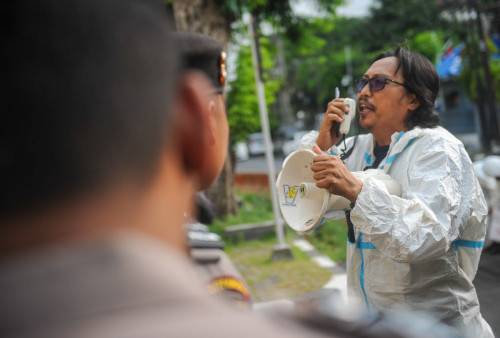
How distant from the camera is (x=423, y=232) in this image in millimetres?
1696

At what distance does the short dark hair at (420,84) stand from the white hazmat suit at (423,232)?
99 millimetres

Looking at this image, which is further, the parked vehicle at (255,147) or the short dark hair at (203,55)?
the parked vehicle at (255,147)

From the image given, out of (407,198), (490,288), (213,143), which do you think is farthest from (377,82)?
(490,288)

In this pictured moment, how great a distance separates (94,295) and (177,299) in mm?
85

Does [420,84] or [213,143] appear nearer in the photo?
[213,143]

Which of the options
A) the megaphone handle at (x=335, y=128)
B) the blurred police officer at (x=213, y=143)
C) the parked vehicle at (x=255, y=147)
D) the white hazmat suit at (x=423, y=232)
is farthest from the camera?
the parked vehicle at (x=255, y=147)

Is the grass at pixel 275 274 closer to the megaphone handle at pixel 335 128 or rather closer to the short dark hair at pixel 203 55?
the megaphone handle at pixel 335 128

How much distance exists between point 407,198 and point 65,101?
59.1 inches

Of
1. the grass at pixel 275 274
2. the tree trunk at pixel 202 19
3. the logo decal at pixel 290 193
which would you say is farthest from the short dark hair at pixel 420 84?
the tree trunk at pixel 202 19

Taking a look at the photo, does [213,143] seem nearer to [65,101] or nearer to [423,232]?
[65,101]

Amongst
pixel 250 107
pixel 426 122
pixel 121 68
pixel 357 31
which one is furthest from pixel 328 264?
pixel 357 31

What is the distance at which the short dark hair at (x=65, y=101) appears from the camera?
563mm

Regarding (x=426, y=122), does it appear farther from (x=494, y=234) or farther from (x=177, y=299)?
(x=494, y=234)

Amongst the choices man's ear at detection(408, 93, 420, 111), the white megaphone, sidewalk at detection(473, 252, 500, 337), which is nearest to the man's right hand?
the white megaphone
